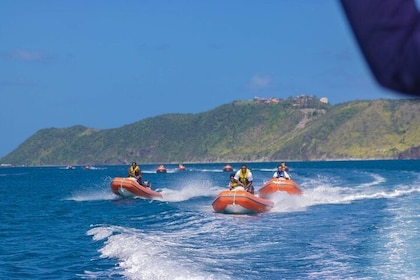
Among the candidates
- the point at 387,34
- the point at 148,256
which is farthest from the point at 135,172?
the point at 387,34

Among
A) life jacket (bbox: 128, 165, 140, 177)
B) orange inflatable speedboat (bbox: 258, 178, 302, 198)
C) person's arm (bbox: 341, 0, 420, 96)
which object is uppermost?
person's arm (bbox: 341, 0, 420, 96)

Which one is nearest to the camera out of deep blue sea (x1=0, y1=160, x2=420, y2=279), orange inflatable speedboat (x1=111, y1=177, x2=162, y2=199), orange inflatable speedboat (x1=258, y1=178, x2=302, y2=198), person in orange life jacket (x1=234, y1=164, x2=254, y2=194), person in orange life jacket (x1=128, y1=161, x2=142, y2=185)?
deep blue sea (x1=0, y1=160, x2=420, y2=279)

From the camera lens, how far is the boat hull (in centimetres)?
2527

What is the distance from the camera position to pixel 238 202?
25250 millimetres

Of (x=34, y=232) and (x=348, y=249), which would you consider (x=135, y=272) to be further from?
(x=34, y=232)

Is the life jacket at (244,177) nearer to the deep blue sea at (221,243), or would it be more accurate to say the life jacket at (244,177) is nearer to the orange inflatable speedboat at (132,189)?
the deep blue sea at (221,243)

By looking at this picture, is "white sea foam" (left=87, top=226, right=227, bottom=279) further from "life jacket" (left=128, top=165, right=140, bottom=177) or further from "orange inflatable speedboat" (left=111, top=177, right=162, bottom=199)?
"orange inflatable speedboat" (left=111, top=177, right=162, bottom=199)

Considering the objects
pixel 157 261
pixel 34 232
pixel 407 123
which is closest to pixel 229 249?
pixel 157 261

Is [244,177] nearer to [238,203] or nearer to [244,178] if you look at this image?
[244,178]

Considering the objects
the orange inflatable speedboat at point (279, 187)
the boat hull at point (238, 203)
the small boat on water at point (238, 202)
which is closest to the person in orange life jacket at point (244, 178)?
the small boat on water at point (238, 202)

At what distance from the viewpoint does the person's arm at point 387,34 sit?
1014mm

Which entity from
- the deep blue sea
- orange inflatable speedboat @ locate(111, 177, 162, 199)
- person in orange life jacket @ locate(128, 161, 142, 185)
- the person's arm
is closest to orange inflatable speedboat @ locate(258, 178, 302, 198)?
the deep blue sea

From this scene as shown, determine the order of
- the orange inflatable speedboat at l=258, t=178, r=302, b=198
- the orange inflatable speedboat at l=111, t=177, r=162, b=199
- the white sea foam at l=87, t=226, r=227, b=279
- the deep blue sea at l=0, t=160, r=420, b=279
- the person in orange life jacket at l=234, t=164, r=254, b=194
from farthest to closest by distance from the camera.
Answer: the orange inflatable speedboat at l=111, t=177, r=162, b=199 < the orange inflatable speedboat at l=258, t=178, r=302, b=198 < the person in orange life jacket at l=234, t=164, r=254, b=194 < the deep blue sea at l=0, t=160, r=420, b=279 < the white sea foam at l=87, t=226, r=227, b=279

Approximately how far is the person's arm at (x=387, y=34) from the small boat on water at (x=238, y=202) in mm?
24295
